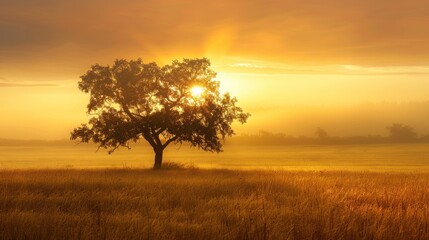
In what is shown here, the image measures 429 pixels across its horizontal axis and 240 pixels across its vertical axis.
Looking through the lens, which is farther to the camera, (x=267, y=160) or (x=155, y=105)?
(x=267, y=160)

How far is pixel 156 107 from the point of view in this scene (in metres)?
44.0

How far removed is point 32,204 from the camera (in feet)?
45.3

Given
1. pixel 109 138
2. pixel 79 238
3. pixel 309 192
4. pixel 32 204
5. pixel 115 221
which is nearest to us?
pixel 79 238

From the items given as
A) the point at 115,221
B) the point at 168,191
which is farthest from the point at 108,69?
the point at 115,221

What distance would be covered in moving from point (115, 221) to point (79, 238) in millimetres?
2099

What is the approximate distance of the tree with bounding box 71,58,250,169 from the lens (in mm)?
42844

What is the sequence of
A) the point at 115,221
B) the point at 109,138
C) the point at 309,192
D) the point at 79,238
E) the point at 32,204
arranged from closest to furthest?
the point at 79,238
the point at 115,221
the point at 32,204
the point at 309,192
the point at 109,138

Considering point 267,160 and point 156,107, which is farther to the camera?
point 267,160

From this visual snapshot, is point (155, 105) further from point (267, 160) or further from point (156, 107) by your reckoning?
point (267, 160)

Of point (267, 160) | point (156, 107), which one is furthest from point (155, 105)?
point (267, 160)

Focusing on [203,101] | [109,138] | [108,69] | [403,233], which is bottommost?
[403,233]

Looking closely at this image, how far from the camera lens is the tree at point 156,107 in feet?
141

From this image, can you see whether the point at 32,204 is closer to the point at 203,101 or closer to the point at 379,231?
the point at 379,231

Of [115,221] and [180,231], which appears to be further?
[115,221]
